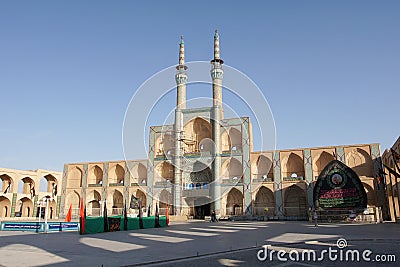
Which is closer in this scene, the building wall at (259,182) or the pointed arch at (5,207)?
the building wall at (259,182)

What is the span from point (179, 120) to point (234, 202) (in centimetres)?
1167

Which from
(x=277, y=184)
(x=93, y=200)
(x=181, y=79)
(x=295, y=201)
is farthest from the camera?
(x=93, y=200)

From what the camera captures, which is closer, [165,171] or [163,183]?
[163,183]

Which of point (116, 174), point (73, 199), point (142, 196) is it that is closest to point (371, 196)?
point (142, 196)

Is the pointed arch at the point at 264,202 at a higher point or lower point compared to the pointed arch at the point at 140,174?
lower

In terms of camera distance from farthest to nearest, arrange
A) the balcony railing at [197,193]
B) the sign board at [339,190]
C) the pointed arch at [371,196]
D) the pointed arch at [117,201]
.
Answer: the pointed arch at [117,201]
the balcony railing at [197,193]
the pointed arch at [371,196]
the sign board at [339,190]

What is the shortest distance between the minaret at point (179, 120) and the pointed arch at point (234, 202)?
5635 millimetres

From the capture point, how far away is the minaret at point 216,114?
37375mm

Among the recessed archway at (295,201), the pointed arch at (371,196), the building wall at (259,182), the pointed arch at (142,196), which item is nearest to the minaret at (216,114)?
the building wall at (259,182)

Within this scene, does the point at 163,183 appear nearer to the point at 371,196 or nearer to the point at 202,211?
the point at 202,211

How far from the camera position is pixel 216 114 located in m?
39.3

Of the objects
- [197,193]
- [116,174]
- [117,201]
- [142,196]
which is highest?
[116,174]

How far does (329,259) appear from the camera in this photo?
775 cm
